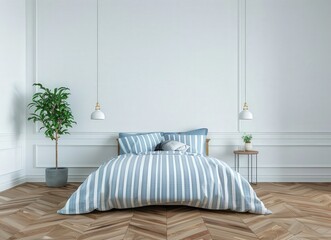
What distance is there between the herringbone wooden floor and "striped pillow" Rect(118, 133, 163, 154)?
119cm

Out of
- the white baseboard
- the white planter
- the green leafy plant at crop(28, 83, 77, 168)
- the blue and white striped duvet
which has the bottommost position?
the white baseboard

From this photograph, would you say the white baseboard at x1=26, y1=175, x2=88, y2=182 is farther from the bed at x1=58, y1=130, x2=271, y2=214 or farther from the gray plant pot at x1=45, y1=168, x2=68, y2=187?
the bed at x1=58, y1=130, x2=271, y2=214

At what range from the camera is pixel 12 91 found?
502 centimetres

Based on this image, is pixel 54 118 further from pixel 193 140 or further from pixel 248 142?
pixel 248 142

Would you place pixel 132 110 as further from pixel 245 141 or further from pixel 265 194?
pixel 265 194

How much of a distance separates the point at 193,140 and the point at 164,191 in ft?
5.39

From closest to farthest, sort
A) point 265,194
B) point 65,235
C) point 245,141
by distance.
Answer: point 65,235 → point 265,194 → point 245,141

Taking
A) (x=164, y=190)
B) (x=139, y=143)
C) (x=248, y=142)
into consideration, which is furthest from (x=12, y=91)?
(x=248, y=142)

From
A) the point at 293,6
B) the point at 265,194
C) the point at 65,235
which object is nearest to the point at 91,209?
the point at 65,235

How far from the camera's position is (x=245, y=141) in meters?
5.15

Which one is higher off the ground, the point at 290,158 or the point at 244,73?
the point at 244,73

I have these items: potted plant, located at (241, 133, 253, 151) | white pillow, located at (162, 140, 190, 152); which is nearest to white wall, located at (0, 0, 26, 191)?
white pillow, located at (162, 140, 190, 152)

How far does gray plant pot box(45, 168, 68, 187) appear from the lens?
491 centimetres

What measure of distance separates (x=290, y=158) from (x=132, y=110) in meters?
2.68
